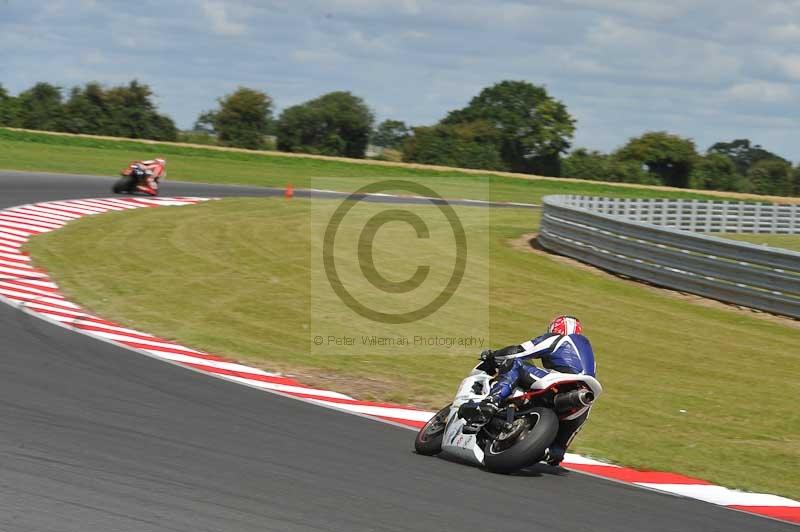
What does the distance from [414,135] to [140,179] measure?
45.8m

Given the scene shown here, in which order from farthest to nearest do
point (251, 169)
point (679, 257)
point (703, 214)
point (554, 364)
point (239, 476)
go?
point (251, 169) < point (703, 214) < point (679, 257) < point (554, 364) < point (239, 476)

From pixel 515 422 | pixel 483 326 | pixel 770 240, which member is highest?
pixel 515 422

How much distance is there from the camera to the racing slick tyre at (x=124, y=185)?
97.6ft

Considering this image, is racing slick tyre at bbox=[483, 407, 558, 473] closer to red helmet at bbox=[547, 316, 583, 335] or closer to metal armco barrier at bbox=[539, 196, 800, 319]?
red helmet at bbox=[547, 316, 583, 335]

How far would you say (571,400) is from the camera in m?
7.83

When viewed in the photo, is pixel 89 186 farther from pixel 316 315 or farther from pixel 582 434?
pixel 582 434

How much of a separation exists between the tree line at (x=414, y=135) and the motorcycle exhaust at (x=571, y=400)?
61.7 meters

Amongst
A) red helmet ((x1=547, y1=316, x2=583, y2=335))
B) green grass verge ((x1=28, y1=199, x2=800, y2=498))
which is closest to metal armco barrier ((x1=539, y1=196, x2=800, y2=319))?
green grass verge ((x1=28, y1=199, x2=800, y2=498))

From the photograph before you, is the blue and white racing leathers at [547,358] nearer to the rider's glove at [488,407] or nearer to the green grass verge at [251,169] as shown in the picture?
the rider's glove at [488,407]

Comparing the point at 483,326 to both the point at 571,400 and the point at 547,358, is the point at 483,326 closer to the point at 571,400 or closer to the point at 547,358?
the point at 547,358

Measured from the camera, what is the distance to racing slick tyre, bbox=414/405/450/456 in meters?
8.33

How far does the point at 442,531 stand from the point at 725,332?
35.0 feet

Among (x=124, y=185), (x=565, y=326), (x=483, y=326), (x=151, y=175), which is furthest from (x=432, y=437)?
(x=151, y=175)

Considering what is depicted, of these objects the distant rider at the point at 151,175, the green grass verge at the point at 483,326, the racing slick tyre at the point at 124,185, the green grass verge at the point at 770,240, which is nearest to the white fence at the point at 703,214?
the green grass verge at the point at 770,240
